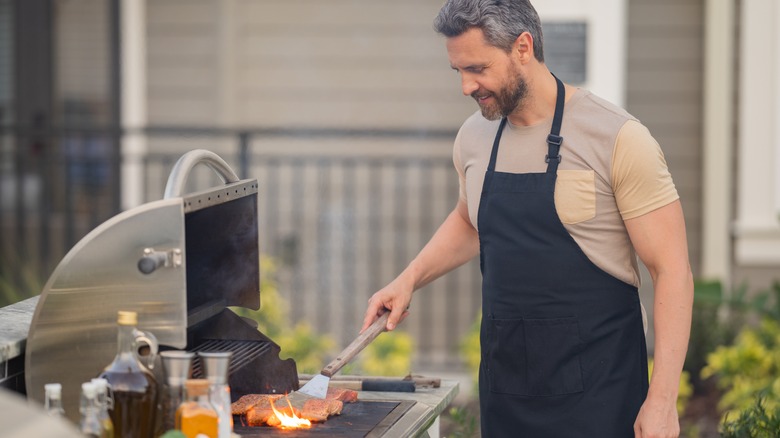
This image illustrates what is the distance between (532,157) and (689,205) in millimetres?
4775

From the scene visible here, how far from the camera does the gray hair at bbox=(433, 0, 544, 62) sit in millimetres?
3094

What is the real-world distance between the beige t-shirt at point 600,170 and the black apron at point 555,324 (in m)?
0.03

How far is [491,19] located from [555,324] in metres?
0.79

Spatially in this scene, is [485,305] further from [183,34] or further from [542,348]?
[183,34]

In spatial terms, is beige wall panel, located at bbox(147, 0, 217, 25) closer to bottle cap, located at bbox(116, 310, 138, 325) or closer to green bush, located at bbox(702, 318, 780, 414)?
green bush, located at bbox(702, 318, 780, 414)

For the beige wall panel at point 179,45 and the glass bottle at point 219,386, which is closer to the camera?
the glass bottle at point 219,386

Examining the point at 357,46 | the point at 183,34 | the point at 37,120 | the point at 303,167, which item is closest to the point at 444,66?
the point at 357,46

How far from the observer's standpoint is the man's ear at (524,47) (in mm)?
3133

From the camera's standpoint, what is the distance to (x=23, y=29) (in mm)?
8164

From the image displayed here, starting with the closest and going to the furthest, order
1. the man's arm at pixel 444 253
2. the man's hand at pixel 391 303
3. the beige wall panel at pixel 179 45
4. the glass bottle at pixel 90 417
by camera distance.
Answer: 1. the glass bottle at pixel 90 417
2. the man's hand at pixel 391 303
3. the man's arm at pixel 444 253
4. the beige wall panel at pixel 179 45

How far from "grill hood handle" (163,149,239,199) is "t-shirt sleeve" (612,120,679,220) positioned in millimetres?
1013

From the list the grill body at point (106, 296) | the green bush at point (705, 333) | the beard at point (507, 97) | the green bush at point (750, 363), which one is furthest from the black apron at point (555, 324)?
the green bush at point (705, 333)

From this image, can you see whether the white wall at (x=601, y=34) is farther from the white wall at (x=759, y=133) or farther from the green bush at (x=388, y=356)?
the green bush at (x=388, y=356)

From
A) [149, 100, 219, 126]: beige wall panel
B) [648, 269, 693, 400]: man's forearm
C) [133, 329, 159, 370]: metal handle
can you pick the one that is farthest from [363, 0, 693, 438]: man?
[149, 100, 219, 126]: beige wall panel
